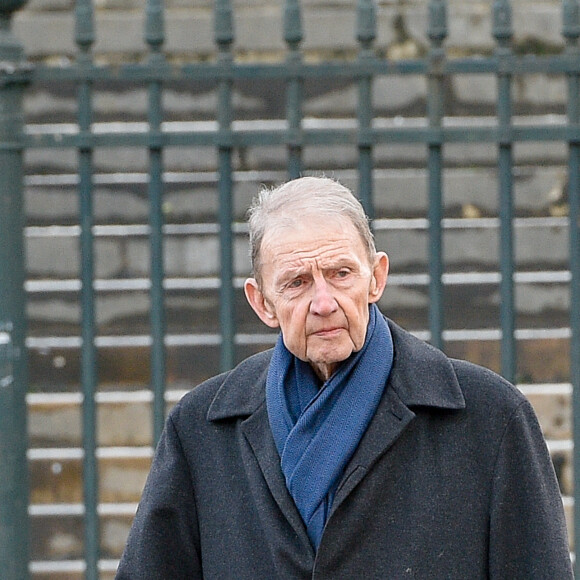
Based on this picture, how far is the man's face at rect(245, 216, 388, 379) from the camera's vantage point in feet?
7.37

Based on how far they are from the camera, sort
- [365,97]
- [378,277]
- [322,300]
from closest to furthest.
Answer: [322,300] → [378,277] → [365,97]

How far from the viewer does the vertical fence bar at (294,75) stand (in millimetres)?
3270

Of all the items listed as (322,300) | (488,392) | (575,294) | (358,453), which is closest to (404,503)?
(358,453)

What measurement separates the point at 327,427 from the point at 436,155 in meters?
1.24

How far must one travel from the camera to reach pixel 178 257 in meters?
5.20

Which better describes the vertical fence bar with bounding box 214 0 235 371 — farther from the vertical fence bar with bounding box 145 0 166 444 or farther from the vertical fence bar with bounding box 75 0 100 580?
the vertical fence bar with bounding box 75 0 100 580

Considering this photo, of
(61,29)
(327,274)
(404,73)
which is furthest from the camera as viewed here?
(61,29)

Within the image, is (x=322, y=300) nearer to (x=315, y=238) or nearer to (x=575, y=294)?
(x=315, y=238)

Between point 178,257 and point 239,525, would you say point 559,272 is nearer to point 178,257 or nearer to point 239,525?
point 178,257

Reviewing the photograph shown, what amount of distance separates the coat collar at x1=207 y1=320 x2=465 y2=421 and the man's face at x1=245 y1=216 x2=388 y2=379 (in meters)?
0.13

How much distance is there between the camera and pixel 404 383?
2.33m

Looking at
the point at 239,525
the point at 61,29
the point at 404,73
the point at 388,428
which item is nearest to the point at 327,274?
the point at 388,428

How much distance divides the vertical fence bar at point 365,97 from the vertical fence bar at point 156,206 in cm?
51

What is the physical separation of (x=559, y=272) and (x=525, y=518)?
2990mm
